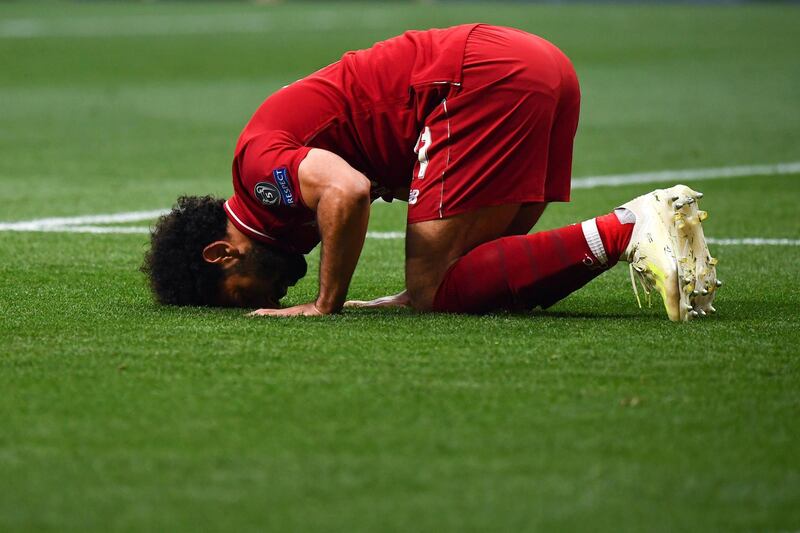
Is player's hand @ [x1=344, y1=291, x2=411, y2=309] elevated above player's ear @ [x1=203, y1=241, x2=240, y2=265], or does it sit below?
below

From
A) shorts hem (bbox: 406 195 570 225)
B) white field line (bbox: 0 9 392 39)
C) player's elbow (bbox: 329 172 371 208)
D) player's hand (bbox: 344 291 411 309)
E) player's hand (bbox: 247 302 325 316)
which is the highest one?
player's elbow (bbox: 329 172 371 208)

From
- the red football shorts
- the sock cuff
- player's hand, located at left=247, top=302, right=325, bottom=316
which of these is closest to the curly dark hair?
player's hand, located at left=247, top=302, right=325, bottom=316

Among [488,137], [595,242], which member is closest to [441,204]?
[488,137]

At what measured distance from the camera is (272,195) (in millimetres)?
4660

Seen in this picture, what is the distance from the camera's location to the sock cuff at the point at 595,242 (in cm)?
477

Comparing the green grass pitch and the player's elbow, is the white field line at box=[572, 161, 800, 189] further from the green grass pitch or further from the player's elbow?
the player's elbow

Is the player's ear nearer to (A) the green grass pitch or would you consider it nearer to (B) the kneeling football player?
(B) the kneeling football player

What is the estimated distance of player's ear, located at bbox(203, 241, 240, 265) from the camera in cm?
490

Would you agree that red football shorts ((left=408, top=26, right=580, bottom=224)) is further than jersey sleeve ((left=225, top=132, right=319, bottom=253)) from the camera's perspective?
Yes

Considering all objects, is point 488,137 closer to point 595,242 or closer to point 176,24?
point 595,242

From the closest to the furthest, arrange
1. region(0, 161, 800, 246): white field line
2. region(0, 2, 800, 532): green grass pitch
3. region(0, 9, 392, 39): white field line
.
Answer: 1. region(0, 2, 800, 532): green grass pitch
2. region(0, 161, 800, 246): white field line
3. region(0, 9, 392, 39): white field line

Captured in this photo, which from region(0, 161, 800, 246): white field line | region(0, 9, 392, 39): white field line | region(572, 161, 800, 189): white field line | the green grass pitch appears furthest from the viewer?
region(0, 9, 392, 39): white field line

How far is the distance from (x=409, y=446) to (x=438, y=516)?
1.47ft

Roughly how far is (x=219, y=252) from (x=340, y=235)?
57 cm
